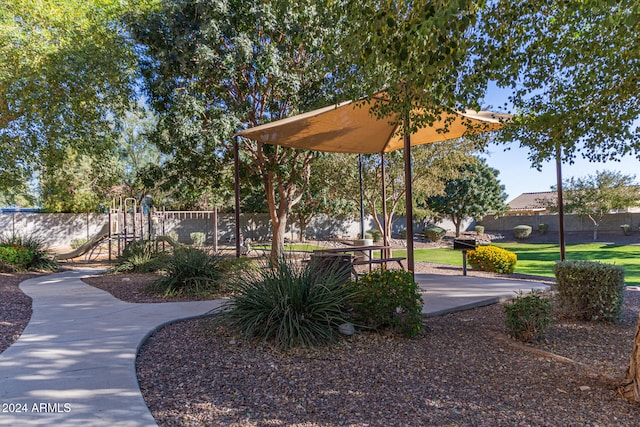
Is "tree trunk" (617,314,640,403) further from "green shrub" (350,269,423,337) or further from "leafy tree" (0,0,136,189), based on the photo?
"leafy tree" (0,0,136,189)

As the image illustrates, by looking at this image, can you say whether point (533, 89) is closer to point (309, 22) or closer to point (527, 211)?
point (309, 22)

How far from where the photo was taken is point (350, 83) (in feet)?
17.1

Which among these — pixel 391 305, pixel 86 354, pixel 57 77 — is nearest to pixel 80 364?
pixel 86 354

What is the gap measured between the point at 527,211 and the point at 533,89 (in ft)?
132

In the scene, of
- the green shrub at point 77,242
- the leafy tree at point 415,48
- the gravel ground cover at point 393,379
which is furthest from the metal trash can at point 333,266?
the green shrub at point 77,242

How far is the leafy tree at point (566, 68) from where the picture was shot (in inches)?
179

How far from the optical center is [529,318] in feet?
14.3

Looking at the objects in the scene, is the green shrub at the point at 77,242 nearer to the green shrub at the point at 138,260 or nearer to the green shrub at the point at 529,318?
the green shrub at the point at 138,260

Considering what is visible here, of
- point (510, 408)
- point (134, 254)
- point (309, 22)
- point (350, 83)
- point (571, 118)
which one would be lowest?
point (510, 408)

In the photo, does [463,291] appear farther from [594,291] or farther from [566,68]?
[566,68]

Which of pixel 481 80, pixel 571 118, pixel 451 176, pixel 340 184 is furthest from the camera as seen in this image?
pixel 340 184

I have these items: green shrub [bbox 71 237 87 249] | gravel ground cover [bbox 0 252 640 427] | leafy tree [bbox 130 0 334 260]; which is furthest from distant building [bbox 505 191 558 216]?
gravel ground cover [bbox 0 252 640 427]

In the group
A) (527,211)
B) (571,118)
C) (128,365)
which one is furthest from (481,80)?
(527,211)

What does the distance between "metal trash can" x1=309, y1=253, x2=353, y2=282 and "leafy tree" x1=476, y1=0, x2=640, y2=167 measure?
280 centimetres
